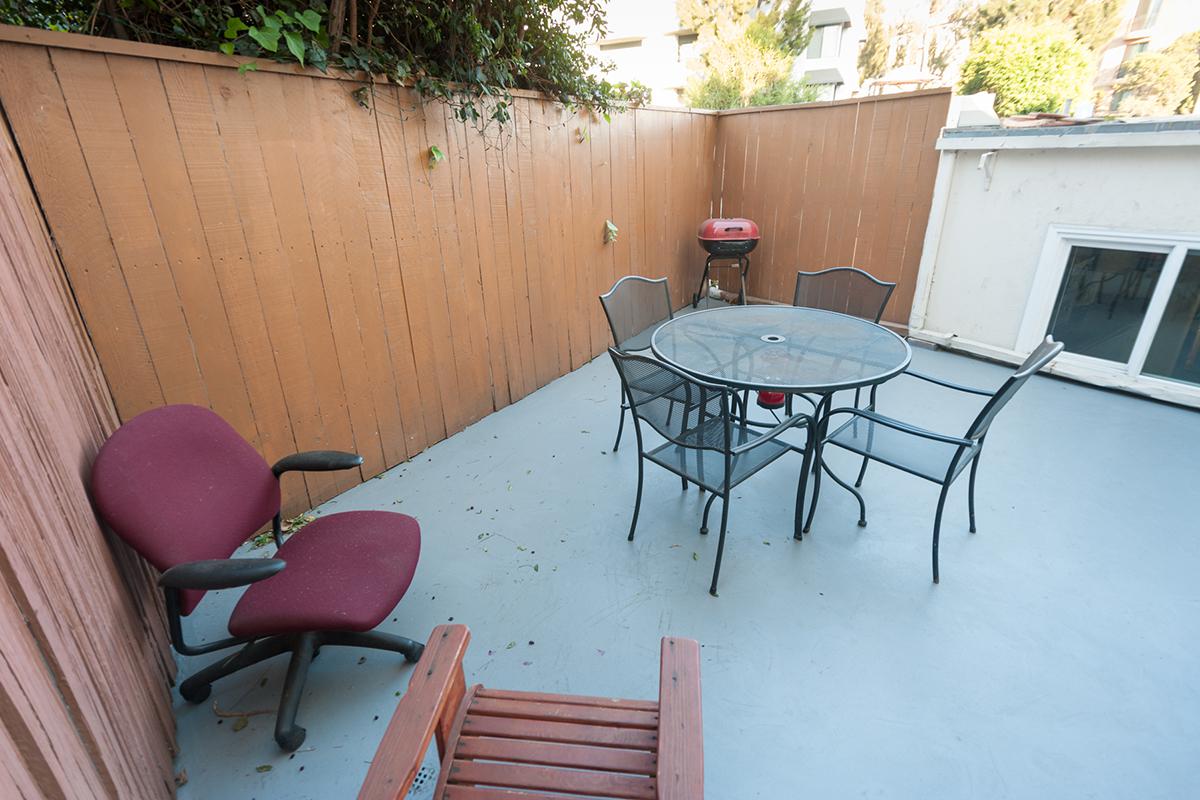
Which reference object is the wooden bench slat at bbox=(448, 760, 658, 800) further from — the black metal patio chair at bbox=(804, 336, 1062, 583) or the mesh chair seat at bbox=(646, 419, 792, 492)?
the black metal patio chair at bbox=(804, 336, 1062, 583)

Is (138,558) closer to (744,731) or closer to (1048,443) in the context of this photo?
(744,731)

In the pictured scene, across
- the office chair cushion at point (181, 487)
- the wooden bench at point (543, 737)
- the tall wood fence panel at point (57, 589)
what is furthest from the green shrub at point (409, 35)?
the wooden bench at point (543, 737)

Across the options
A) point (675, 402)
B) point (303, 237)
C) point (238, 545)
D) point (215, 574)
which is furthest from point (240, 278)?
point (675, 402)

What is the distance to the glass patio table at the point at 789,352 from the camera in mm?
2068

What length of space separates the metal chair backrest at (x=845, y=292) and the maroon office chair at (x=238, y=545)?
276 centimetres

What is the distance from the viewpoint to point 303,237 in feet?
7.50

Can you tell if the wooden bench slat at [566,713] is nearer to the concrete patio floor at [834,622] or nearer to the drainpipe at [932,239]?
the concrete patio floor at [834,622]

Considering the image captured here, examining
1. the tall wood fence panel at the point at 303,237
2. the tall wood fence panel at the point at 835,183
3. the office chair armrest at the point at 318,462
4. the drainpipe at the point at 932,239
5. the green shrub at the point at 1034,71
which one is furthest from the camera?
the green shrub at the point at 1034,71

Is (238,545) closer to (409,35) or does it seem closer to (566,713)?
(566,713)

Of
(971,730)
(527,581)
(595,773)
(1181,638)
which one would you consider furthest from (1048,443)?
(595,773)

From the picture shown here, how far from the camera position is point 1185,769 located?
140 centimetres

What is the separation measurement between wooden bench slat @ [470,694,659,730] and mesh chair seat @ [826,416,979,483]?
1371 millimetres

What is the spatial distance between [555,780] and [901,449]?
5.86 ft

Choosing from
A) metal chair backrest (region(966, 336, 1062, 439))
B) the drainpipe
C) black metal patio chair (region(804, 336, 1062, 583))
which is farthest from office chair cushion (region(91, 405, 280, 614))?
the drainpipe
